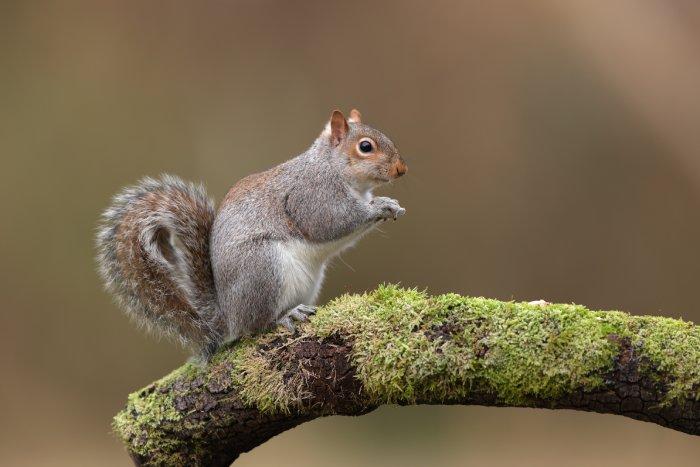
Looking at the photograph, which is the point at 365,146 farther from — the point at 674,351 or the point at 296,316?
the point at 674,351

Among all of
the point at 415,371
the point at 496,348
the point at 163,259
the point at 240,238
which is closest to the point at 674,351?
the point at 496,348

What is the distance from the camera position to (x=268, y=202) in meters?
2.79

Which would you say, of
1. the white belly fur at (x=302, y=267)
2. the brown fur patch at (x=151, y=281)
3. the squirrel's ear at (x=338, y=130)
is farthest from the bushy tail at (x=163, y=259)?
the squirrel's ear at (x=338, y=130)

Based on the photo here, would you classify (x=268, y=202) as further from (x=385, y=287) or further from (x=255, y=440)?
(x=255, y=440)

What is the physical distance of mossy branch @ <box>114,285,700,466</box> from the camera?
6.88 ft

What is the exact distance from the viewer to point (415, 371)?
2240 millimetres

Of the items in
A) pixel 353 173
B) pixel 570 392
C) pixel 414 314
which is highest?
pixel 353 173

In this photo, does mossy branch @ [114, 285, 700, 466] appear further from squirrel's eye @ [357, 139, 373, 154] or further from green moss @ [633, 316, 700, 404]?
squirrel's eye @ [357, 139, 373, 154]

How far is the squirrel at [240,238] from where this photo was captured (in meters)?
2.65

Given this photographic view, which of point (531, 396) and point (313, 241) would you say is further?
point (313, 241)

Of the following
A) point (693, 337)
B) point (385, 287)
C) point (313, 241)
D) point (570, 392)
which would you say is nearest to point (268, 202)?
point (313, 241)

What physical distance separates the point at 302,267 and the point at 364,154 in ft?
1.55

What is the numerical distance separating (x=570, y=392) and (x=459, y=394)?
0.98 ft

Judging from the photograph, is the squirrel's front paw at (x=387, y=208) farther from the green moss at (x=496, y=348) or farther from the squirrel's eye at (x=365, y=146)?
the green moss at (x=496, y=348)
